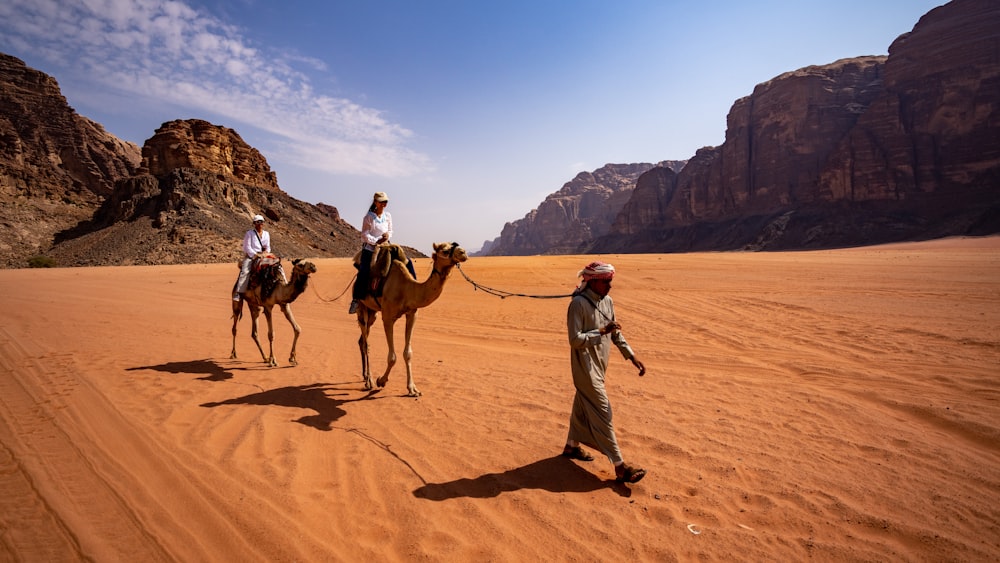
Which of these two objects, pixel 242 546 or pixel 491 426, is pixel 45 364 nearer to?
pixel 242 546

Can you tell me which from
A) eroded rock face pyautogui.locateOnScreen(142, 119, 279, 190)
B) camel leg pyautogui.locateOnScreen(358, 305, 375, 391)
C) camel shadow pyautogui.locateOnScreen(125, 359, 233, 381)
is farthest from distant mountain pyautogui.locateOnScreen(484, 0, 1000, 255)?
eroded rock face pyautogui.locateOnScreen(142, 119, 279, 190)

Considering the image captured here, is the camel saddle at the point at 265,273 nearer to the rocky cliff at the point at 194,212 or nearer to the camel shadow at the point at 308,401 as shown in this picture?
the camel shadow at the point at 308,401

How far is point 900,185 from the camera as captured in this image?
7575 cm

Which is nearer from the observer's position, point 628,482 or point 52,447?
point 628,482

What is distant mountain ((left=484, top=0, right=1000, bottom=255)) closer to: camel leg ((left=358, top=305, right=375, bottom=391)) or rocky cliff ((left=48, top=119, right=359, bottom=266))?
camel leg ((left=358, top=305, right=375, bottom=391))

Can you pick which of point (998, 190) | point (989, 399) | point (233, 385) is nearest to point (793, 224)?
point (998, 190)

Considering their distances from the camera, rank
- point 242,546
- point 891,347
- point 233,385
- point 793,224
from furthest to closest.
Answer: point 793,224, point 891,347, point 233,385, point 242,546

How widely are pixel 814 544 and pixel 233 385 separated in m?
8.42

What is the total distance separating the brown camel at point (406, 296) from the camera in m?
6.49

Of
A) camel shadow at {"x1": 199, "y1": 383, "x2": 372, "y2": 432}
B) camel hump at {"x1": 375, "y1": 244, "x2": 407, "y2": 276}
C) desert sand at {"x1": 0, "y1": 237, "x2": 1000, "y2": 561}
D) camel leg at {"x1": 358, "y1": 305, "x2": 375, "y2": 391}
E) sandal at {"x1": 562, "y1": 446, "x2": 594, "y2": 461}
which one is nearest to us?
desert sand at {"x1": 0, "y1": 237, "x2": 1000, "y2": 561}

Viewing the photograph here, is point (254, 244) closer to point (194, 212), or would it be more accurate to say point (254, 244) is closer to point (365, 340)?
point (365, 340)

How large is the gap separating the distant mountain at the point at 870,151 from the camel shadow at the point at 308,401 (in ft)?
276

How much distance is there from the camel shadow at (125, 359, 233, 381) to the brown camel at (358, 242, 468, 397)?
3.05 metres

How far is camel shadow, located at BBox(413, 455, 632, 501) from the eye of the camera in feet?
14.0
